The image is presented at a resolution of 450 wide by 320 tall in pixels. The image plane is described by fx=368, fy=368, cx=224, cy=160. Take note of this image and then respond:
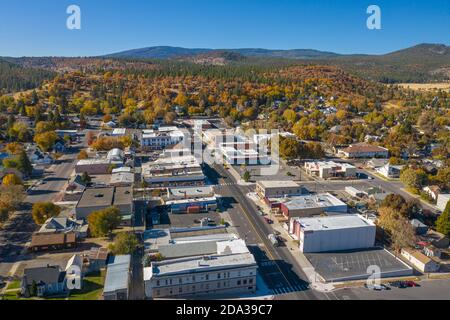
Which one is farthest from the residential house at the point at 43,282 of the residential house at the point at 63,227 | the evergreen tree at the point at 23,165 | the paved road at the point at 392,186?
the paved road at the point at 392,186

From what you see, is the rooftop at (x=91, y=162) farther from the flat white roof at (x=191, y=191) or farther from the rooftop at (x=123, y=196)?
the flat white roof at (x=191, y=191)

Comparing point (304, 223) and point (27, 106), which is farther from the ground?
point (27, 106)

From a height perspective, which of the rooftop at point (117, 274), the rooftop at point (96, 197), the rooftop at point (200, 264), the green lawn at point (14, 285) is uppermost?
the rooftop at point (96, 197)

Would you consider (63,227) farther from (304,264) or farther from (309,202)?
(309,202)

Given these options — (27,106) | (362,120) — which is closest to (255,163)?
(362,120)
